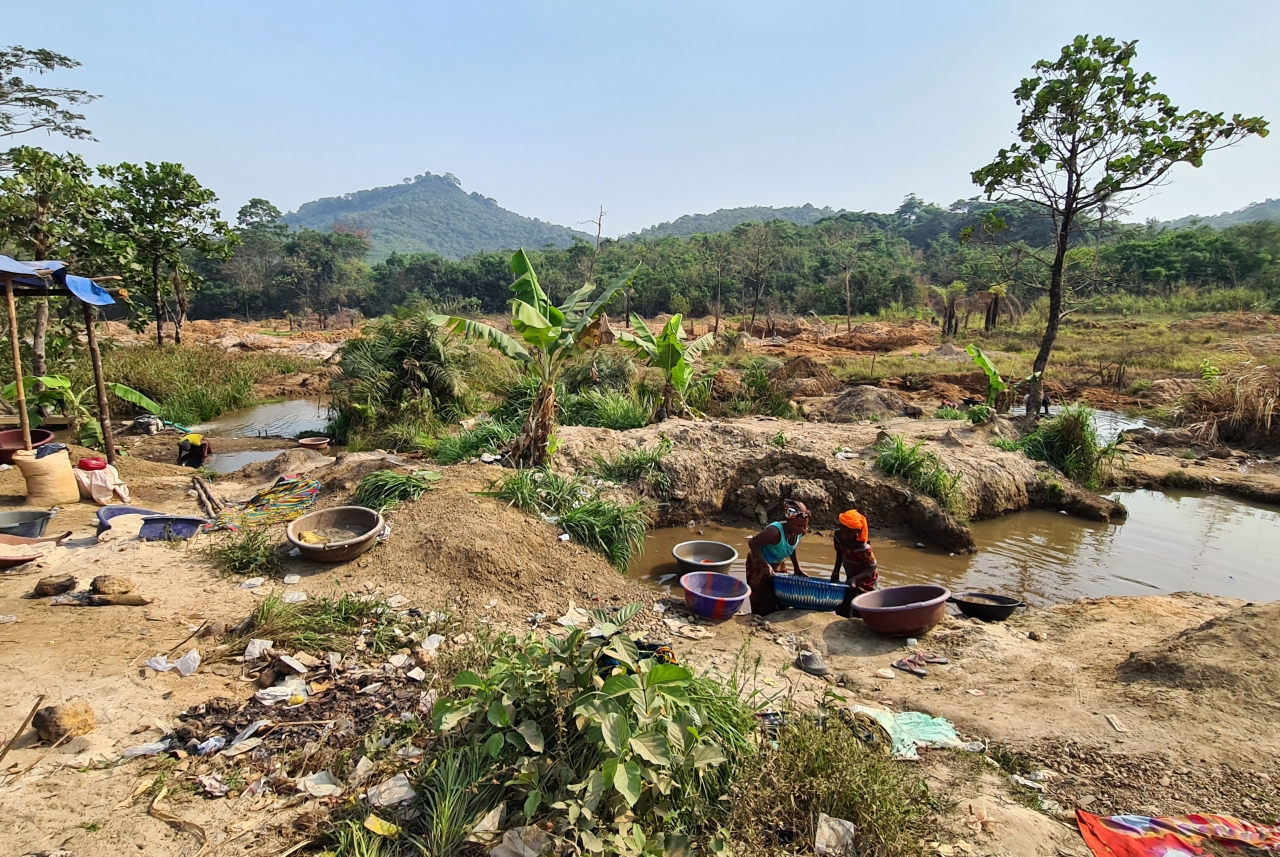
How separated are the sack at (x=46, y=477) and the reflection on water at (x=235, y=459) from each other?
308 centimetres

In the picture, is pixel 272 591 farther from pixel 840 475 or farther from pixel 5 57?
pixel 5 57

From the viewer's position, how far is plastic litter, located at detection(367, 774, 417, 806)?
2684 mm

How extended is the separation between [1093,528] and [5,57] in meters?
22.3

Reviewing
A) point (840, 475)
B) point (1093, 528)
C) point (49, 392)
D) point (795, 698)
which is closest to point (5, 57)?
point (49, 392)

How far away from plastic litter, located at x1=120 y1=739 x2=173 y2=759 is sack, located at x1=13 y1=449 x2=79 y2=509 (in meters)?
4.88

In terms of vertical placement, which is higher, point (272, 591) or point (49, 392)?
point (49, 392)

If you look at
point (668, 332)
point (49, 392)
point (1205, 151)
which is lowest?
point (49, 392)

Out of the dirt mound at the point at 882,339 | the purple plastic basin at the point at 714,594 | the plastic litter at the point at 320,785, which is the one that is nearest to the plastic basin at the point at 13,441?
the plastic litter at the point at 320,785

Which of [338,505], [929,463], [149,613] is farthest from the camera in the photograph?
[929,463]

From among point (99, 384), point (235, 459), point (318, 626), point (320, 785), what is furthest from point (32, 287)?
point (320, 785)

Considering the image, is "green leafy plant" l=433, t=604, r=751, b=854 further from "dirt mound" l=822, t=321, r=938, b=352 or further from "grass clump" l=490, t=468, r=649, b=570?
"dirt mound" l=822, t=321, r=938, b=352

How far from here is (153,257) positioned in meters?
13.6

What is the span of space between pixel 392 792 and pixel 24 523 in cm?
510

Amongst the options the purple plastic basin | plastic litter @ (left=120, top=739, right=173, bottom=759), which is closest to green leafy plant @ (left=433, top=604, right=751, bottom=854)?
plastic litter @ (left=120, top=739, right=173, bottom=759)
